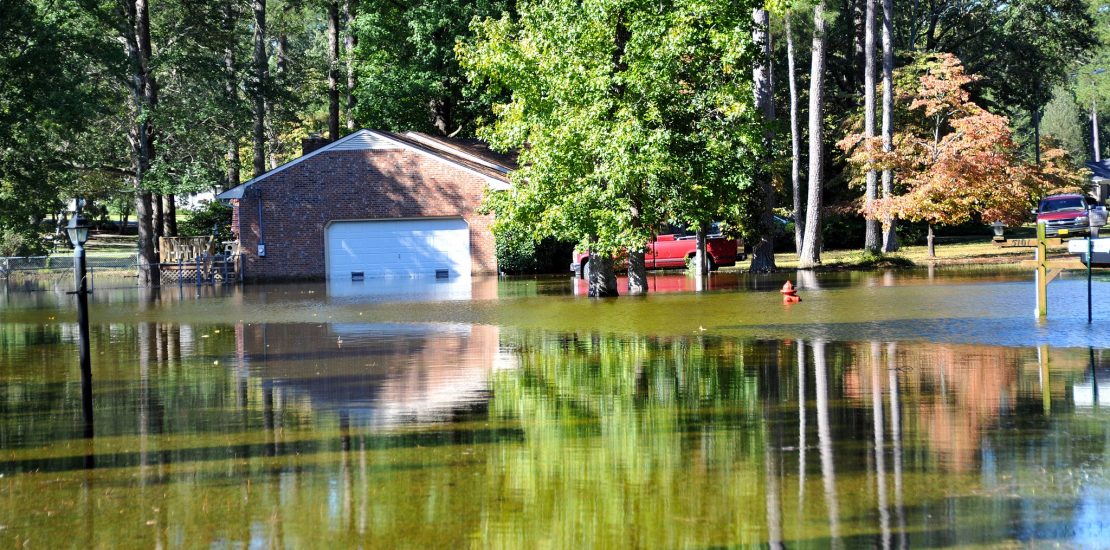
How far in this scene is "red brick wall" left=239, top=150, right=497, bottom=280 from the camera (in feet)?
127

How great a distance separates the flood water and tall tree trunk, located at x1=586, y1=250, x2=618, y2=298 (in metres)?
6.68

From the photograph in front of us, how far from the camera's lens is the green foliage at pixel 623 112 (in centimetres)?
2261

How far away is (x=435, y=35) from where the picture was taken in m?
46.1

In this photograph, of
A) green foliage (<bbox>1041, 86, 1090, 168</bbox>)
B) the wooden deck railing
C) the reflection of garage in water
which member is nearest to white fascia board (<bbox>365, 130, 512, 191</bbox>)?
the wooden deck railing

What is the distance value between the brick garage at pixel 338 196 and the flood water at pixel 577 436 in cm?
2041

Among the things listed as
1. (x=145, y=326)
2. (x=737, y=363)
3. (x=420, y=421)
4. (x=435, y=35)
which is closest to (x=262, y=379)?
(x=420, y=421)

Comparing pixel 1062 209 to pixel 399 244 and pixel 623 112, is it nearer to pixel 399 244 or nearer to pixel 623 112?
pixel 399 244

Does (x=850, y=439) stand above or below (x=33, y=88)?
below

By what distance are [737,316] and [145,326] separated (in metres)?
10.8

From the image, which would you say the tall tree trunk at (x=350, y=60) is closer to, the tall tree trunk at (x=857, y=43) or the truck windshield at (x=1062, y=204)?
the tall tree trunk at (x=857, y=43)

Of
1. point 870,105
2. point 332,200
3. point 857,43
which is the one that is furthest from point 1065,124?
point 332,200

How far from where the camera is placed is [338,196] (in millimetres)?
38781

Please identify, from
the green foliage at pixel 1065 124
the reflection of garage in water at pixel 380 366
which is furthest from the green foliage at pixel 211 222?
the green foliage at pixel 1065 124

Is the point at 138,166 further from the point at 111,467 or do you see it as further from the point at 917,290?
the point at 111,467
